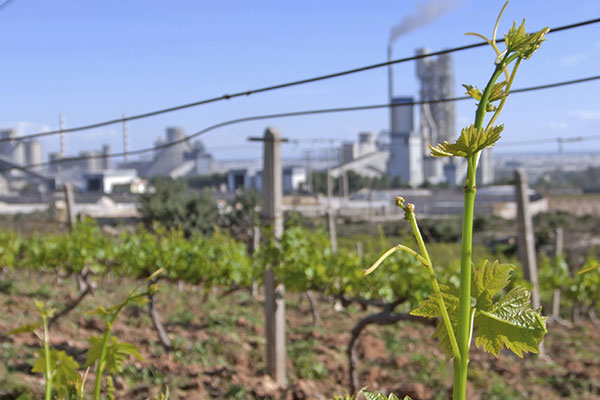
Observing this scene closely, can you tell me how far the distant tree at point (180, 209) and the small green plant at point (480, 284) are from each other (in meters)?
24.4

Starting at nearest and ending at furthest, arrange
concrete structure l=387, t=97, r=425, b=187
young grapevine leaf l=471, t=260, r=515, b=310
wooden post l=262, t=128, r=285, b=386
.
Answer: young grapevine leaf l=471, t=260, r=515, b=310
wooden post l=262, t=128, r=285, b=386
concrete structure l=387, t=97, r=425, b=187

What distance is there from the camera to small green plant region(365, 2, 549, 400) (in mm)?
604

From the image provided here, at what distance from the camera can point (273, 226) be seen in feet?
15.1

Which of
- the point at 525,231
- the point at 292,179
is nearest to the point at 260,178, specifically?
the point at 292,179

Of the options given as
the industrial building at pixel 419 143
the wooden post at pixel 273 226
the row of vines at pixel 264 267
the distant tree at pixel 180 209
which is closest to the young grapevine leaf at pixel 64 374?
the row of vines at pixel 264 267

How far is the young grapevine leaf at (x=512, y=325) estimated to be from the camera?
0.67m

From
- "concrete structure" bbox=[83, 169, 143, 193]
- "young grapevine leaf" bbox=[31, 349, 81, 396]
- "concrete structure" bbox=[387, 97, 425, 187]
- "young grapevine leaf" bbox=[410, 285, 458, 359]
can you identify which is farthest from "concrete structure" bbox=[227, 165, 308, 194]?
"young grapevine leaf" bbox=[410, 285, 458, 359]

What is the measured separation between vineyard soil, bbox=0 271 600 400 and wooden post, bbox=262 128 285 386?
18cm

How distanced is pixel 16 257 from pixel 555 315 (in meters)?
7.31

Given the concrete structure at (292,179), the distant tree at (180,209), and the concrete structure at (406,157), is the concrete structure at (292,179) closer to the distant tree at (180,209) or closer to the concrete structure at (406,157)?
the concrete structure at (406,157)

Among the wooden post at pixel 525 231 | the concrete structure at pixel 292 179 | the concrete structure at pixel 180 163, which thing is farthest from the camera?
the concrete structure at pixel 180 163

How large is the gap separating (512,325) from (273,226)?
394 centimetres

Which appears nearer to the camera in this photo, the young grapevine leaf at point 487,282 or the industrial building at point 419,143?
the young grapevine leaf at point 487,282

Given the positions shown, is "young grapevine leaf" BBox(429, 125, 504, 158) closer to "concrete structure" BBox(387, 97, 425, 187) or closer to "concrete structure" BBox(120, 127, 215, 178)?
"concrete structure" BBox(387, 97, 425, 187)
